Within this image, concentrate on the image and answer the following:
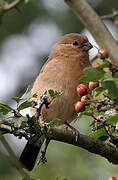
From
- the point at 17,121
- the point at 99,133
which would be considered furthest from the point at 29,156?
the point at 17,121

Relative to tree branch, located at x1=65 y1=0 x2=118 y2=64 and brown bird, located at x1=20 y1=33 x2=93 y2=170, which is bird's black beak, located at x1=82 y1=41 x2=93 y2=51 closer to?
brown bird, located at x1=20 y1=33 x2=93 y2=170

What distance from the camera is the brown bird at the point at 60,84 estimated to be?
493 centimetres

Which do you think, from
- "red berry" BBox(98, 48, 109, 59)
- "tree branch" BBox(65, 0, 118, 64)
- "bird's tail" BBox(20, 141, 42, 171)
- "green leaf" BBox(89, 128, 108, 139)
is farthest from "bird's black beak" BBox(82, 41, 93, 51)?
"red berry" BBox(98, 48, 109, 59)

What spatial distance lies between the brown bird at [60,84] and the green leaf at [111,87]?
199 cm

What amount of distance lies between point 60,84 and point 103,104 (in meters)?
1.83

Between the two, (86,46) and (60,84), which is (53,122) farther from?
(86,46)

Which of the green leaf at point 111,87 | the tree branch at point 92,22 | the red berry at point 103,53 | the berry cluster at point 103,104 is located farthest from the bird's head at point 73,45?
the green leaf at point 111,87

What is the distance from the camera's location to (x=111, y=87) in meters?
2.79

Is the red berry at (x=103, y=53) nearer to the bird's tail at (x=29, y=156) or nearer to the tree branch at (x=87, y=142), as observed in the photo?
the tree branch at (x=87, y=142)

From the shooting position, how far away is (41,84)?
16.3ft

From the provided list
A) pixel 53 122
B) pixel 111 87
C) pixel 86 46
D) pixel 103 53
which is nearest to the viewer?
pixel 111 87

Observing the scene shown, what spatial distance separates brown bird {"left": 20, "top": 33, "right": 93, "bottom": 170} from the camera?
493 cm

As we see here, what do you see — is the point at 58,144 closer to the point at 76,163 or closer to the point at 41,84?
the point at 76,163

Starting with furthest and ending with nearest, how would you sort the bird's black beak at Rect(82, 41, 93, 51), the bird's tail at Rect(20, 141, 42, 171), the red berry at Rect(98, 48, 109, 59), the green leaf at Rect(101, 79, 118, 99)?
1. the bird's black beak at Rect(82, 41, 93, 51)
2. the bird's tail at Rect(20, 141, 42, 171)
3. the red berry at Rect(98, 48, 109, 59)
4. the green leaf at Rect(101, 79, 118, 99)
